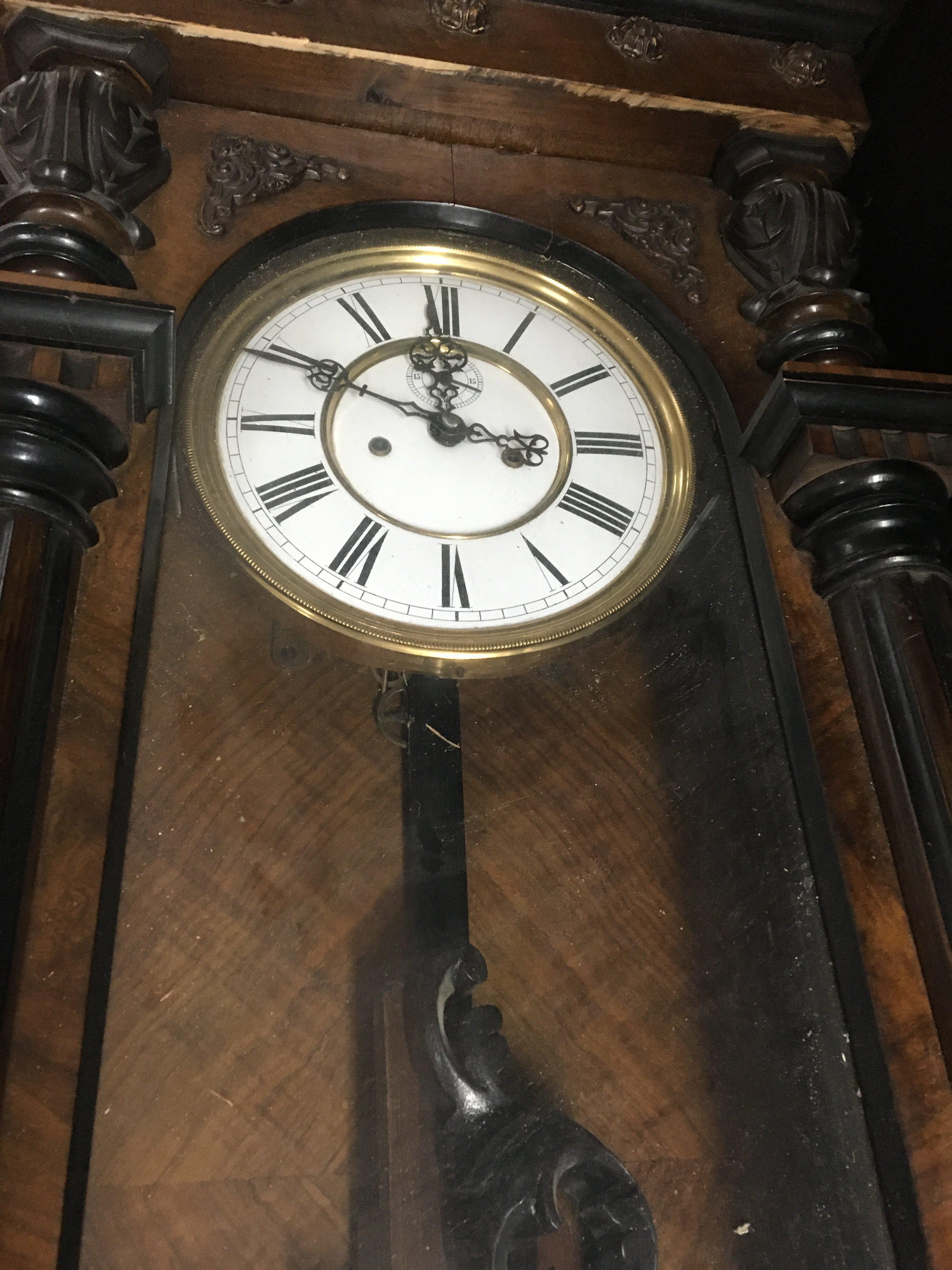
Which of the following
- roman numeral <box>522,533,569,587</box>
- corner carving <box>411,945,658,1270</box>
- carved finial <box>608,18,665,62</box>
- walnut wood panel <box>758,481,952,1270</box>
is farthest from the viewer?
carved finial <box>608,18,665,62</box>

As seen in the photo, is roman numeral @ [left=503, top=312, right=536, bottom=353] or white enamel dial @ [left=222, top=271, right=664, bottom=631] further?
roman numeral @ [left=503, top=312, right=536, bottom=353]

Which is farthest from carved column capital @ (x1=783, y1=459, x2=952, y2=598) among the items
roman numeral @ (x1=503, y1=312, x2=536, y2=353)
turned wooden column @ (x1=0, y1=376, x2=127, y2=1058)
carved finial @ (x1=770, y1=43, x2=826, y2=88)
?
turned wooden column @ (x1=0, y1=376, x2=127, y2=1058)

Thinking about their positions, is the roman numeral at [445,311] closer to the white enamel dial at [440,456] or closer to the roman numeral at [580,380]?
the white enamel dial at [440,456]

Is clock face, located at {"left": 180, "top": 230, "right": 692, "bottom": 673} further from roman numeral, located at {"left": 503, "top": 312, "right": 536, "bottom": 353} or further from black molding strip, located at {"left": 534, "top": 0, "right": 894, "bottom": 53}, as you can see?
black molding strip, located at {"left": 534, "top": 0, "right": 894, "bottom": 53}

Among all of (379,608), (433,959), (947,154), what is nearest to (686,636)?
(379,608)

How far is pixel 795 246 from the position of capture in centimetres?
153

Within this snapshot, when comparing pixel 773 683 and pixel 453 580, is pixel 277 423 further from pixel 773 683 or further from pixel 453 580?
pixel 773 683

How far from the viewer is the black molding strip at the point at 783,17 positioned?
1.65 meters

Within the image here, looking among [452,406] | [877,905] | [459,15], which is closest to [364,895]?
[877,905]

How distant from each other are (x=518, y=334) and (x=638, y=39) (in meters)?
0.48

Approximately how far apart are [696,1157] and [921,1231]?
20cm

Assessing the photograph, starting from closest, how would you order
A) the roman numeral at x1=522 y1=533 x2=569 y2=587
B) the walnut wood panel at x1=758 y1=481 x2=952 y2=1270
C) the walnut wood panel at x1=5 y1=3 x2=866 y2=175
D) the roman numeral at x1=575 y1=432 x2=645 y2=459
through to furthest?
the walnut wood panel at x1=758 y1=481 x2=952 y2=1270 → the roman numeral at x1=522 y1=533 x2=569 y2=587 → the roman numeral at x1=575 y1=432 x2=645 y2=459 → the walnut wood panel at x1=5 y1=3 x2=866 y2=175

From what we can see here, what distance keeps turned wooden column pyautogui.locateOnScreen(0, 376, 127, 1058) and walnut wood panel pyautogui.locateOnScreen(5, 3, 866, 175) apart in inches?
23.8

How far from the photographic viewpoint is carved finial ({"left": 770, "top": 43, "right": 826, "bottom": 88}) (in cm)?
164
